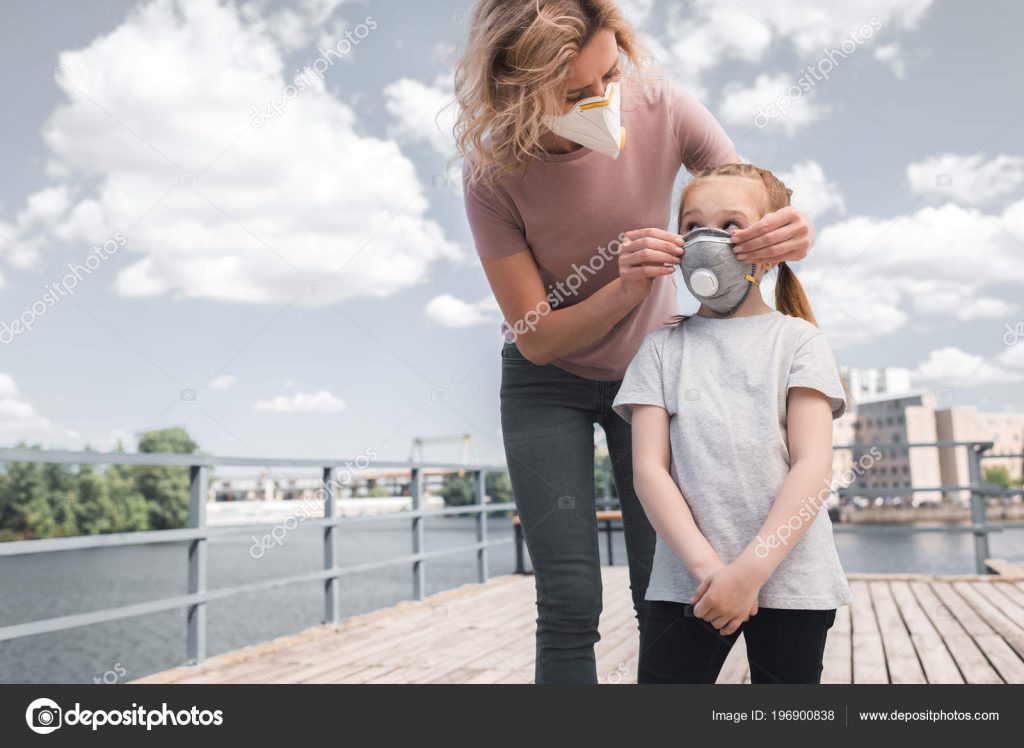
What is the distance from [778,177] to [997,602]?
329cm

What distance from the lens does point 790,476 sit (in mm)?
842

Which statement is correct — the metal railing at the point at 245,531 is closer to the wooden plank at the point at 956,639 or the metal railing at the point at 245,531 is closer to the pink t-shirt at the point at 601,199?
the wooden plank at the point at 956,639

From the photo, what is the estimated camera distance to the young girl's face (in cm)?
96

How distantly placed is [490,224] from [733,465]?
471mm

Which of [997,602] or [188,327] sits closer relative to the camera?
[997,602]

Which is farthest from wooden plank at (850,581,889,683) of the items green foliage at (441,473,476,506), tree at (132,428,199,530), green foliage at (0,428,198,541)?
tree at (132,428,199,530)

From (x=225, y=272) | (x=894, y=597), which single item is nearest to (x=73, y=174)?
(x=225, y=272)

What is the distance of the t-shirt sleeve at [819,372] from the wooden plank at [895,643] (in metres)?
1.60

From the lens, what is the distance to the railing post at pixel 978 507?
188 inches

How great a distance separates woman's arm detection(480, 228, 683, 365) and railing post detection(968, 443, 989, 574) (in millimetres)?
4591

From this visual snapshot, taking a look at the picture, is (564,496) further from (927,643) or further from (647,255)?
(927,643)
